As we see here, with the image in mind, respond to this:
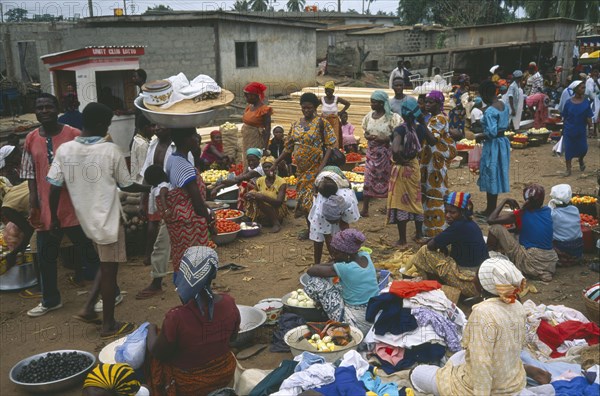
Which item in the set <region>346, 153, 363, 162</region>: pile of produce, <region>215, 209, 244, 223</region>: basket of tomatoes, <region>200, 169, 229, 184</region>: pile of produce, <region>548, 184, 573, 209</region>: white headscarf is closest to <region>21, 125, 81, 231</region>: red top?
<region>215, 209, 244, 223</region>: basket of tomatoes

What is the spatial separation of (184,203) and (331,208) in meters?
1.56

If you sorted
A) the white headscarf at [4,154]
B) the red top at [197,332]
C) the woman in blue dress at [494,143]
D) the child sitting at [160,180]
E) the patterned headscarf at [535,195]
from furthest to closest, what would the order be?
the woman in blue dress at [494,143] < the white headscarf at [4,154] < the patterned headscarf at [535,195] < the child sitting at [160,180] < the red top at [197,332]

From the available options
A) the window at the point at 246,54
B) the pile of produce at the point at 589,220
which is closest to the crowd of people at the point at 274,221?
the pile of produce at the point at 589,220

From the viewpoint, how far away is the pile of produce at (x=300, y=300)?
5.11 meters

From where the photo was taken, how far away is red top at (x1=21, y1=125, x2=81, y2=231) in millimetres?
5113

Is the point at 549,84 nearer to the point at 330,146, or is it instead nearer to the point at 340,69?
the point at 340,69

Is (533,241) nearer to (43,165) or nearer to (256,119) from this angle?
(256,119)

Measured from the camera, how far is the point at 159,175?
5.09 meters

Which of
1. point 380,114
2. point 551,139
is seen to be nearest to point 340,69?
point 551,139

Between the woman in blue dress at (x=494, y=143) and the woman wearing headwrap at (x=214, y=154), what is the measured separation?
4442 millimetres

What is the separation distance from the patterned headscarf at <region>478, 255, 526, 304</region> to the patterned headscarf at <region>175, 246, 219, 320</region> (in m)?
1.69

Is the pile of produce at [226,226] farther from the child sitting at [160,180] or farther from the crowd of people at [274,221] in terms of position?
the child sitting at [160,180]

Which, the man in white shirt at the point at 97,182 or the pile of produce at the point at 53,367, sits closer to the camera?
the pile of produce at the point at 53,367

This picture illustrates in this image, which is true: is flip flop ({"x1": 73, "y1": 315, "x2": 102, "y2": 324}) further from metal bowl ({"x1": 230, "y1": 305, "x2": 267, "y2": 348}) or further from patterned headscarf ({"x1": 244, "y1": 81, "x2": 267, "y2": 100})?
patterned headscarf ({"x1": 244, "y1": 81, "x2": 267, "y2": 100})
